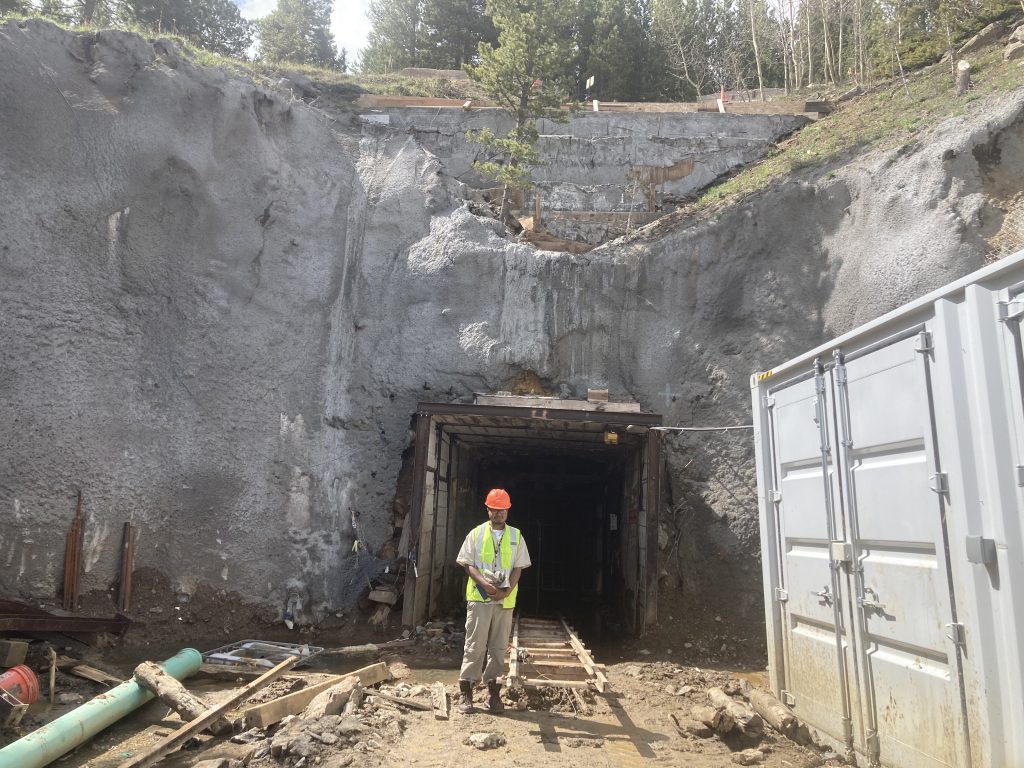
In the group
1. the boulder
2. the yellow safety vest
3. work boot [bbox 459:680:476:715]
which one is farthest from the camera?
the yellow safety vest

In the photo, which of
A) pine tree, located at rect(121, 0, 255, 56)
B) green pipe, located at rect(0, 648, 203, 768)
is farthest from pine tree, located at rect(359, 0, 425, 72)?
green pipe, located at rect(0, 648, 203, 768)

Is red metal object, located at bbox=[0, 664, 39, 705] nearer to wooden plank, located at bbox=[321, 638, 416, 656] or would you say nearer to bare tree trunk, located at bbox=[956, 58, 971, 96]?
wooden plank, located at bbox=[321, 638, 416, 656]

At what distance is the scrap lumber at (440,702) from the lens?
5782 mm

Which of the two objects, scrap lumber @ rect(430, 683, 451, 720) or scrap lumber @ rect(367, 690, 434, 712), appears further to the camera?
scrap lumber @ rect(367, 690, 434, 712)

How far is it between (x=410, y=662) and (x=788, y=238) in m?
9.61

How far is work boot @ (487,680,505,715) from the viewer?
5.92m

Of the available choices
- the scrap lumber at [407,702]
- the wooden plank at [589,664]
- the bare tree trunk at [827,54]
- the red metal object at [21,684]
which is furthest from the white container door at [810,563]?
the bare tree trunk at [827,54]

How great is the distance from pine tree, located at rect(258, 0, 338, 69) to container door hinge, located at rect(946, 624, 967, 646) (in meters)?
31.7

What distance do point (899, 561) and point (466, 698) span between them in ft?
11.8

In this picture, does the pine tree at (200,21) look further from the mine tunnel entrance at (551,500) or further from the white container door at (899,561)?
the white container door at (899,561)

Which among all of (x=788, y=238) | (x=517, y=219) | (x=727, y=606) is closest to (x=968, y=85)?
(x=788, y=238)

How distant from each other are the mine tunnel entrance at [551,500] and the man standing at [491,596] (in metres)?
4.09

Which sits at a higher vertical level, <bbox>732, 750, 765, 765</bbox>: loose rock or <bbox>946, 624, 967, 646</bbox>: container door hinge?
<bbox>946, 624, 967, 646</bbox>: container door hinge

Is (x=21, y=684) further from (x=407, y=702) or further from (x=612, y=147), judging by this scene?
(x=612, y=147)
